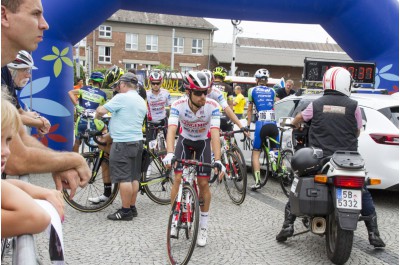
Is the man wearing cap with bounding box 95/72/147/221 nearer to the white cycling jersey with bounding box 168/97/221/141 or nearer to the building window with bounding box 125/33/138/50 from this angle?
the white cycling jersey with bounding box 168/97/221/141

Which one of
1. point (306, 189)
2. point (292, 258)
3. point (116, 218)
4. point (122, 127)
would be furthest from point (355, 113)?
point (116, 218)

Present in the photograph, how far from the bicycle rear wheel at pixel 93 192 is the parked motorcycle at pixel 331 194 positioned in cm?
263

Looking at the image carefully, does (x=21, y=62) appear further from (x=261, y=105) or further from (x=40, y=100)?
(x=261, y=105)

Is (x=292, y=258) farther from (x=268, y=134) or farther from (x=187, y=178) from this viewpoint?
(x=268, y=134)

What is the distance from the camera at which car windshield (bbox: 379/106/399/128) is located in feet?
21.2

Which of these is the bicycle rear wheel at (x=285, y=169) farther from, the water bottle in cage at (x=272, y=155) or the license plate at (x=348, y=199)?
the license plate at (x=348, y=199)

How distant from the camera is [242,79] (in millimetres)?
33500

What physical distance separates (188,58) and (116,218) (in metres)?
49.5

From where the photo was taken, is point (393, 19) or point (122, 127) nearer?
point (122, 127)

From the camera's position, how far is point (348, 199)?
4.14 metres

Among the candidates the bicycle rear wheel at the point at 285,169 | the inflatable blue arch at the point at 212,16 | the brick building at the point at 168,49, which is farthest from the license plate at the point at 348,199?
the brick building at the point at 168,49

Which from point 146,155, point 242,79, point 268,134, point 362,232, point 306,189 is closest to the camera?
point 306,189

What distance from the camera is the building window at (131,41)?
52.5m

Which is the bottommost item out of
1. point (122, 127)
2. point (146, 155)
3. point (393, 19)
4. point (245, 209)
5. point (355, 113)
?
point (245, 209)
